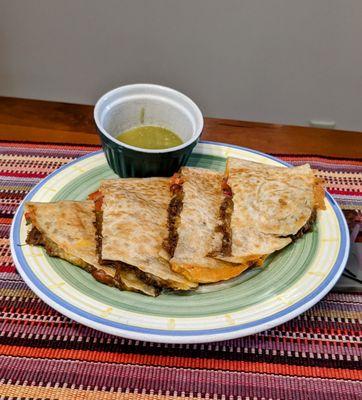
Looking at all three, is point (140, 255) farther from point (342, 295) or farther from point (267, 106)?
point (267, 106)

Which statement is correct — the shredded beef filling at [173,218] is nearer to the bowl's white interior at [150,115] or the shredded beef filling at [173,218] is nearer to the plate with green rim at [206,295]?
the plate with green rim at [206,295]

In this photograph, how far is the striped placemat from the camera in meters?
1.27

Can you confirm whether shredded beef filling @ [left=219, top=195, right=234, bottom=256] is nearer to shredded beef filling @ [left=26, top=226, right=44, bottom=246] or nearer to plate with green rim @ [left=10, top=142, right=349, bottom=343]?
plate with green rim @ [left=10, top=142, right=349, bottom=343]

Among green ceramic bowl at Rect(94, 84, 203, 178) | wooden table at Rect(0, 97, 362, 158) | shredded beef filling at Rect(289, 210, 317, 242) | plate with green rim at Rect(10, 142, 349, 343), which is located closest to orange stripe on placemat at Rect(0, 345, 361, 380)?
plate with green rim at Rect(10, 142, 349, 343)

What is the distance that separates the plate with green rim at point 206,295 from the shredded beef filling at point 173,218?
0.50 feet

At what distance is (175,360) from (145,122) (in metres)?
Answer: 0.99

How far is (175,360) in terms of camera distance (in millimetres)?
1349

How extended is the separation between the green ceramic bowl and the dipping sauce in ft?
0.07

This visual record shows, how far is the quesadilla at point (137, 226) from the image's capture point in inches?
55.3

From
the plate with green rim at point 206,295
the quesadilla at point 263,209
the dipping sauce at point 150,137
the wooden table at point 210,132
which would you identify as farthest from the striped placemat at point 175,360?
the wooden table at point 210,132

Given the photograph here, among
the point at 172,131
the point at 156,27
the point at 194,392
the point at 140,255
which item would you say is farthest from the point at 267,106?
the point at 194,392

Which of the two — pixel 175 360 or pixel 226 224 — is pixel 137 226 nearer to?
pixel 226 224

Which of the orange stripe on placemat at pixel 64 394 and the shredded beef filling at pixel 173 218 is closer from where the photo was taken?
the orange stripe on placemat at pixel 64 394

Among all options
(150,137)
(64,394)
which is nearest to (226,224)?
(150,137)
